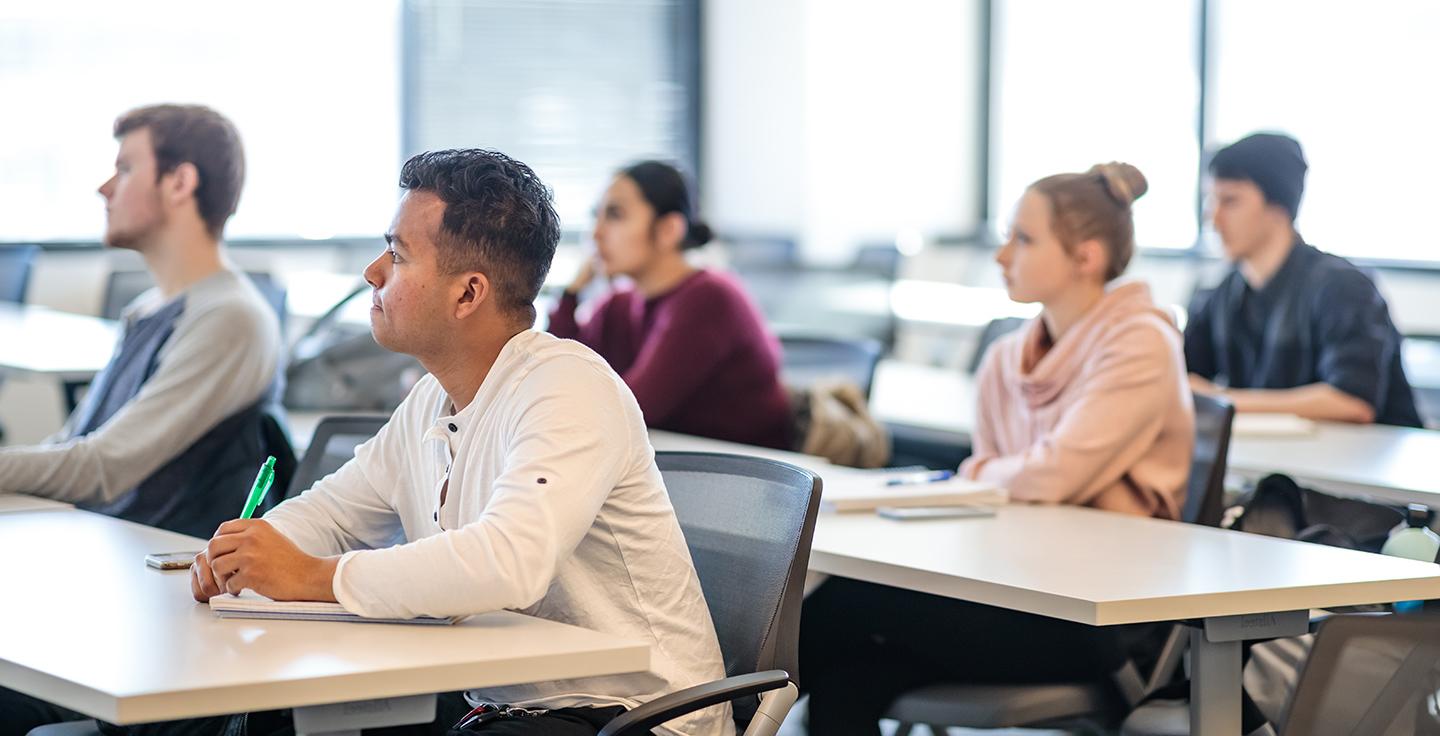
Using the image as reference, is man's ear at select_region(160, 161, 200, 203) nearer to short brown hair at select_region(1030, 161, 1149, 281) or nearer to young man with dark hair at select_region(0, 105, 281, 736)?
young man with dark hair at select_region(0, 105, 281, 736)

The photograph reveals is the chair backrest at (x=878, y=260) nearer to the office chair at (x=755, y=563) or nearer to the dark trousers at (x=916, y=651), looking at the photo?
the dark trousers at (x=916, y=651)

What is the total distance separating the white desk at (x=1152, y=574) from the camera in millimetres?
2016

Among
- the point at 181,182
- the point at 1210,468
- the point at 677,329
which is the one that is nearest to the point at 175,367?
the point at 181,182

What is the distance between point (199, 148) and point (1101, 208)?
5.45ft

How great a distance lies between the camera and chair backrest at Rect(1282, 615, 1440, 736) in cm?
196

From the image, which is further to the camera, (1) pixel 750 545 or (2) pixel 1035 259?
(2) pixel 1035 259

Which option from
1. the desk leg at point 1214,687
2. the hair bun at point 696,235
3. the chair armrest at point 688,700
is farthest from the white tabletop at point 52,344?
the desk leg at point 1214,687

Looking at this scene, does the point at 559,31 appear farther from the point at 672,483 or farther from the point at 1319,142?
the point at 672,483

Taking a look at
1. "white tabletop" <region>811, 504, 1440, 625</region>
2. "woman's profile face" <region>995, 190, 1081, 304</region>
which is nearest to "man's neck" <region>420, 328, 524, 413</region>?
"white tabletop" <region>811, 504, 1440, 625</region>

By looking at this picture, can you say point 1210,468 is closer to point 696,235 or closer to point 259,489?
point 696,235

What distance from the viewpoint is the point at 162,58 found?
271 inches

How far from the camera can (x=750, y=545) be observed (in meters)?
2.08

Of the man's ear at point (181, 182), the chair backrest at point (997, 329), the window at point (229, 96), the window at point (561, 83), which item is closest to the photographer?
the man's ear at point (181, 182)

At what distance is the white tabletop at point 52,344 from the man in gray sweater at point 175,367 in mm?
677
